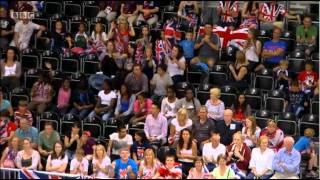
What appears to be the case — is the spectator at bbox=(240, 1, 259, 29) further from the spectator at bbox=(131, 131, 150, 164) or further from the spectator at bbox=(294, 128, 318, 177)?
the spectator at bbox=(131, 131, 150, 164)

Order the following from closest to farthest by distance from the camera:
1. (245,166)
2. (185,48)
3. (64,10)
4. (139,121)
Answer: (245,166) → (139,121) → (185,48) → (64,10)

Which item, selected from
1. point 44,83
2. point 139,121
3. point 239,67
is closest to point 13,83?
point 44,83

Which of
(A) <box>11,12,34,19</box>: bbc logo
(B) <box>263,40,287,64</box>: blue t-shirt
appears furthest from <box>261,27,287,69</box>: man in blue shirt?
(A) <box>11,12,34,19</box>: bbc logo

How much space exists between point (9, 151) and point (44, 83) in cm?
269

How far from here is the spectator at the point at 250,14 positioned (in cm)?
2366

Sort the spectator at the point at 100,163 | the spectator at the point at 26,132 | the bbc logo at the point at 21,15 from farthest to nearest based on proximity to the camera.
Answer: the bbc logo at the point at 21,15 < the spectator at the point at 26,132 < the spectator at the point at 100,163

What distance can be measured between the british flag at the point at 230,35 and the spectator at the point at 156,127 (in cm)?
273

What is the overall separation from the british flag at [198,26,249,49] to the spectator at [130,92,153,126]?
7.06ft

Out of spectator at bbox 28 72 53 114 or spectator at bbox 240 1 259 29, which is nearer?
spectator at bbox 28 72 53 114

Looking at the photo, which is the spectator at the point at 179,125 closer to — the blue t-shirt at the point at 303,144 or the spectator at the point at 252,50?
the blue t-shirt at the point at 303,144

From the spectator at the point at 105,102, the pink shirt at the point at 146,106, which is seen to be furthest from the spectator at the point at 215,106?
the spectator at the point at 105,102

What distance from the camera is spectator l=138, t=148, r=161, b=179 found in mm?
19266

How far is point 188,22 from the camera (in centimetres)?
2398

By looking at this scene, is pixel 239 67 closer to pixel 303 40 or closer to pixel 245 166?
pixel 303 40
